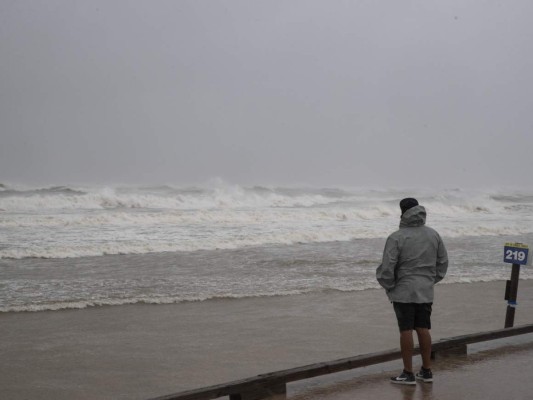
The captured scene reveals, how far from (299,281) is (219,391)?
541 cm

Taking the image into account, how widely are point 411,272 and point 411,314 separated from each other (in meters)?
0.27

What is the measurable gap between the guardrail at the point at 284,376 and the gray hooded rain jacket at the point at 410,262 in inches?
21.2

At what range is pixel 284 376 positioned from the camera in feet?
13.0

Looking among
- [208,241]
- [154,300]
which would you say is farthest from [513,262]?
[208,241]

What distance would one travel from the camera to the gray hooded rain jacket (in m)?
4.08

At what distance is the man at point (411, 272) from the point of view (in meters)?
4.09

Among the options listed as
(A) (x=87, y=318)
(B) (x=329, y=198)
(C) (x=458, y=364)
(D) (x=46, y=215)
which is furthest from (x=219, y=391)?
(B) (x=329, y=198)

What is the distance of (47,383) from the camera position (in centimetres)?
444

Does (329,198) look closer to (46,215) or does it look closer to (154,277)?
(46,215)

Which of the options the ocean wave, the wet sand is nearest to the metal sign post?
the wet sand

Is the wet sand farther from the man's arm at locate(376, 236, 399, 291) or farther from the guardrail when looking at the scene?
the man's arm at locate(376, 236, 399, 291)

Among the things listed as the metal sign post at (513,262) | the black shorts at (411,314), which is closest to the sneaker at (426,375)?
the black shorts at (411,314)

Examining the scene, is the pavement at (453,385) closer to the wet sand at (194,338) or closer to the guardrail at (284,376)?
the guardrail at (284,376)

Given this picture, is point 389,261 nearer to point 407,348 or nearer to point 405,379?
point 407,348
